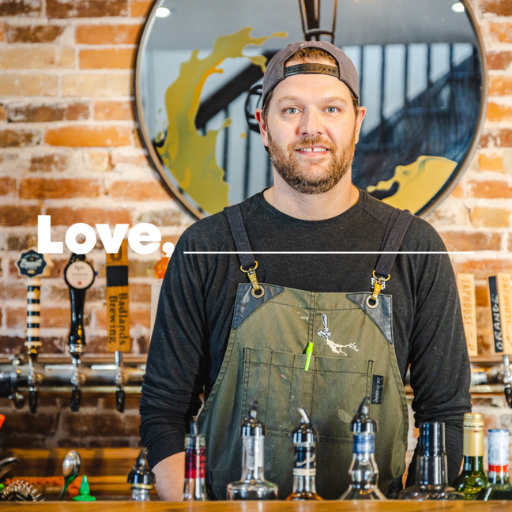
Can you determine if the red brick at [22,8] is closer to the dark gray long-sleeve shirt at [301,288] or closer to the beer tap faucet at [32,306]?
the beer tap faucet at [32,306]

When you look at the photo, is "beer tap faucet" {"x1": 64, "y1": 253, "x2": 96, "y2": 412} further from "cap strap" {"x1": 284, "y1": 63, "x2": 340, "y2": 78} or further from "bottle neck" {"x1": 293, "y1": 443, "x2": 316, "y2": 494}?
"bottle neck" {"x1": 293, "y1": 443, "x2": 316, "y2": 494}

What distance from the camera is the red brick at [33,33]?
2.11 meters

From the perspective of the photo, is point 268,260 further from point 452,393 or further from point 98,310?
point 98,310

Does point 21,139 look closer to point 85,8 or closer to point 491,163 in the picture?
point 85,8

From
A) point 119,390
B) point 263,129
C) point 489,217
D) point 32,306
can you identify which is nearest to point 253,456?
point 263,129

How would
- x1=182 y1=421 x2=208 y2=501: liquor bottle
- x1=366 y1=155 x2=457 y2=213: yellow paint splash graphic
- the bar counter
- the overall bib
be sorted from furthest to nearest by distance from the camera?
x1=366 y1=155 x2=457 y2=213: yellow paint splash graphic, the overall bib, x1=182 y1=421 x2=208 y2=501: liquor bottle, the bar counter

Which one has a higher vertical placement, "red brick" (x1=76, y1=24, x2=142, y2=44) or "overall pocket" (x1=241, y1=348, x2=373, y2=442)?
"red brick" (x1=76, y1=24, x2=142, y2=44)

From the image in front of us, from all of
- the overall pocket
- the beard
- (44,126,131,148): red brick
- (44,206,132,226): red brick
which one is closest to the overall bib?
the overall pocket

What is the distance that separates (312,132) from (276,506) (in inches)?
32.8

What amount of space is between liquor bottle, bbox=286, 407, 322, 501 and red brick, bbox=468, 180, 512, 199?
146 centimetres

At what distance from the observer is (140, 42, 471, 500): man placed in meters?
1.28

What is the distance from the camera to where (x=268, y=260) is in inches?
54.9

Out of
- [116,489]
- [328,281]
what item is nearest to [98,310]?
[116,489]

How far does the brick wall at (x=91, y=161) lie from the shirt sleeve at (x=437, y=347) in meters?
0.71
